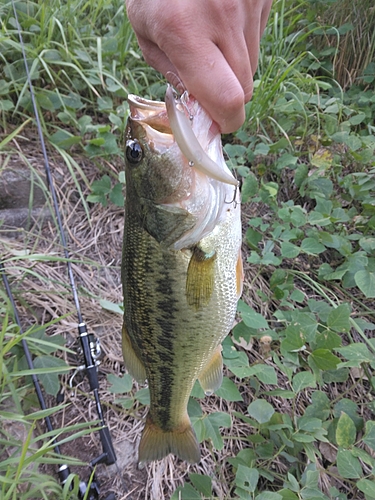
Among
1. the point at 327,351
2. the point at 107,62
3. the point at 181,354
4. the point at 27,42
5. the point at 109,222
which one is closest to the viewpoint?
the point at 181,354

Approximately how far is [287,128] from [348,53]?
1573mm

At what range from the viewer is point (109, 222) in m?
3.02

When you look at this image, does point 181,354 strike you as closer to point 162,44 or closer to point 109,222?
point 162,44

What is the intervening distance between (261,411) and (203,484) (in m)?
0.45

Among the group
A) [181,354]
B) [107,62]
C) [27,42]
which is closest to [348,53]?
[107,62]

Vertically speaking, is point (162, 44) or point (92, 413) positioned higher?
point (162, 44)

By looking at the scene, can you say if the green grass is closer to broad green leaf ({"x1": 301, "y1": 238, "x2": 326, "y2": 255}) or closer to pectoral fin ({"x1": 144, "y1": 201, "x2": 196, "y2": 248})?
broad green leaf ({"x1": 301, "y1": 238, "x2": 326, "y2": 255})

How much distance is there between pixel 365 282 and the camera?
2512 millimetres

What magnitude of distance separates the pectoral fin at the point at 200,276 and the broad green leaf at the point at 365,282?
4.71 feet

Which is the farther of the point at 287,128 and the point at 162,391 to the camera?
the point at 287,128

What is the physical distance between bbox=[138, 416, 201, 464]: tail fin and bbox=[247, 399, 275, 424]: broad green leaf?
0.38 metres

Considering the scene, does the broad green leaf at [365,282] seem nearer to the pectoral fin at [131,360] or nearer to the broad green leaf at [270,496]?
the broad green leaf at [270,496]

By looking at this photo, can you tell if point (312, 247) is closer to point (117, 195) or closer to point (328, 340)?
point (328, 340)

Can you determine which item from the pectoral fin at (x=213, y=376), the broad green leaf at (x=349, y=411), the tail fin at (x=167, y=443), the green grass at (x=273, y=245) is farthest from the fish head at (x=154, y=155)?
the broad green leaf at (x=349, y=411)
